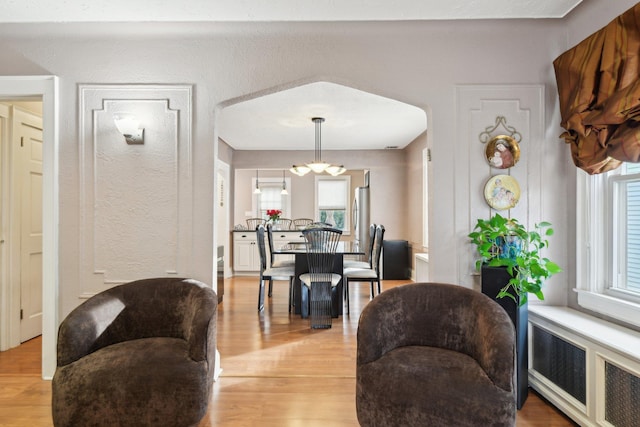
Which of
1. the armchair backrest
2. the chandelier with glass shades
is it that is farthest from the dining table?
the armchair backrest

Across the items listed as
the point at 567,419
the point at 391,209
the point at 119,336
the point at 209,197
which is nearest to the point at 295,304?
the point at 209,197

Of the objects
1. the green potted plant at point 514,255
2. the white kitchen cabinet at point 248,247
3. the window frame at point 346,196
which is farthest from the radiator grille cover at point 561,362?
the window frame at point 346,196

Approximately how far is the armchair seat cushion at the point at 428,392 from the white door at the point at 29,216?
3.44m

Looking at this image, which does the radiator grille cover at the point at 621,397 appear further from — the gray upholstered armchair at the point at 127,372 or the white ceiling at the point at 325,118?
the white ceiling at the point at 325,118

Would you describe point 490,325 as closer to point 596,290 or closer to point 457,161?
point 596,290

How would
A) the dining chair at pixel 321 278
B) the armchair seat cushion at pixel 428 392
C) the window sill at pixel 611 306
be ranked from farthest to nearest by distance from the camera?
the dining chair at pixel 321 278
the window sill at pixel 611 306
the armchair seat cushion at pixel 428 392

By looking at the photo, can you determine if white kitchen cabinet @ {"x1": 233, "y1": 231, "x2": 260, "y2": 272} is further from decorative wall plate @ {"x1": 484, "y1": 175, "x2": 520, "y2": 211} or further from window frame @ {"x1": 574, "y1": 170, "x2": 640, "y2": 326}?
window frame @ {"x1": 574, "y1": 170, "x2": 640, "y2": 326}

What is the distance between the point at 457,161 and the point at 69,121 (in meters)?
2.85

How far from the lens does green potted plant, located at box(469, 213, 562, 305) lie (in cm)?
236

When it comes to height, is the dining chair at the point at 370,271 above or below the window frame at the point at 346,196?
below

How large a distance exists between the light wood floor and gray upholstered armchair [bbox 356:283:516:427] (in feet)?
1.80

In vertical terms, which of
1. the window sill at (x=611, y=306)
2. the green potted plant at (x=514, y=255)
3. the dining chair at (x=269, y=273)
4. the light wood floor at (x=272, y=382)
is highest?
the green potted plant at (x=514, y=255)

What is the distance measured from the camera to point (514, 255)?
2.46 m

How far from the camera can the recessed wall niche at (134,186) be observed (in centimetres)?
278
